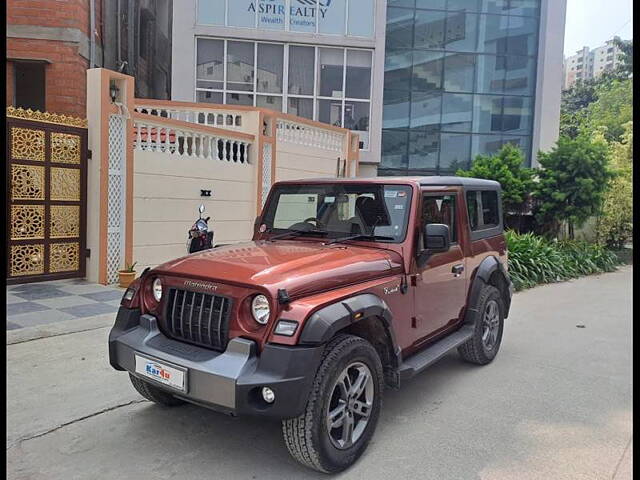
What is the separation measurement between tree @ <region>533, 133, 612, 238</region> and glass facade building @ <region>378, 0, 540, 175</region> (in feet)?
21.2

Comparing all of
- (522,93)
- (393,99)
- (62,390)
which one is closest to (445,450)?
(62,390)

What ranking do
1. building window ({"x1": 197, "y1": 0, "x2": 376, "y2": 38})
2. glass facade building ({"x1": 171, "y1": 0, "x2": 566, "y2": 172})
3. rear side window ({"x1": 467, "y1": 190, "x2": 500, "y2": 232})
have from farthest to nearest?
glass facade building ({"x1": 171, "y1": 0, "x2": 566, "y2": 172}) < building window ({"x1": 197, "y1": 0, "x2": 376, "y2": 38}) < rear side window ({"x1": 467, "y1": 190, "x2": 500, "y2": 232})

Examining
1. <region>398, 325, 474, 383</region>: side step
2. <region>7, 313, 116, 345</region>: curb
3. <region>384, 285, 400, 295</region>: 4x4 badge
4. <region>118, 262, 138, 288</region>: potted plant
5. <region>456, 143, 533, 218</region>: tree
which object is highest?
<region>456, 143, 533, 218</region>: tree

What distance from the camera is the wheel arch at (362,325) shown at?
9.86ft

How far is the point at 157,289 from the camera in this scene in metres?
3.66

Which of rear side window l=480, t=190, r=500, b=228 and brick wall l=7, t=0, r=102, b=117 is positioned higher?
brick wall l=7, t=0, r=102, b=117

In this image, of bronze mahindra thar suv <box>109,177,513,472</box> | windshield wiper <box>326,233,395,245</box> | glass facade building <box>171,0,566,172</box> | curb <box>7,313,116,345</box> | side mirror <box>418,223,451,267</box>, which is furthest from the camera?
glass facade building <box>171,0,566,172</box>

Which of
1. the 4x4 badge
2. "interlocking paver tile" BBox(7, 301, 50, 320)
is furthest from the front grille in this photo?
"interlocking paver tile" BBox(7, 301, 50, 320)

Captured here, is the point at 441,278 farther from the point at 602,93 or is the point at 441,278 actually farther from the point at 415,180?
the point at 602,93

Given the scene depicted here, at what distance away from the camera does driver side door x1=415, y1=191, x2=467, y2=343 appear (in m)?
4.17

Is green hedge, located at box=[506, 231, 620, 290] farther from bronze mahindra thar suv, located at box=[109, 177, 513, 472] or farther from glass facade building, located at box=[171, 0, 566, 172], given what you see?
glass facade building, located at box=[171, 0, 566, 172]

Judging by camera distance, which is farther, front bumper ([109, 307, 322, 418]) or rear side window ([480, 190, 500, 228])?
rear side window ([480, 190, 500, 228])

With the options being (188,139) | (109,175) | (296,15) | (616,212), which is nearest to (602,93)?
(616,212)

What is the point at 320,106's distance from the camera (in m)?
16.7
